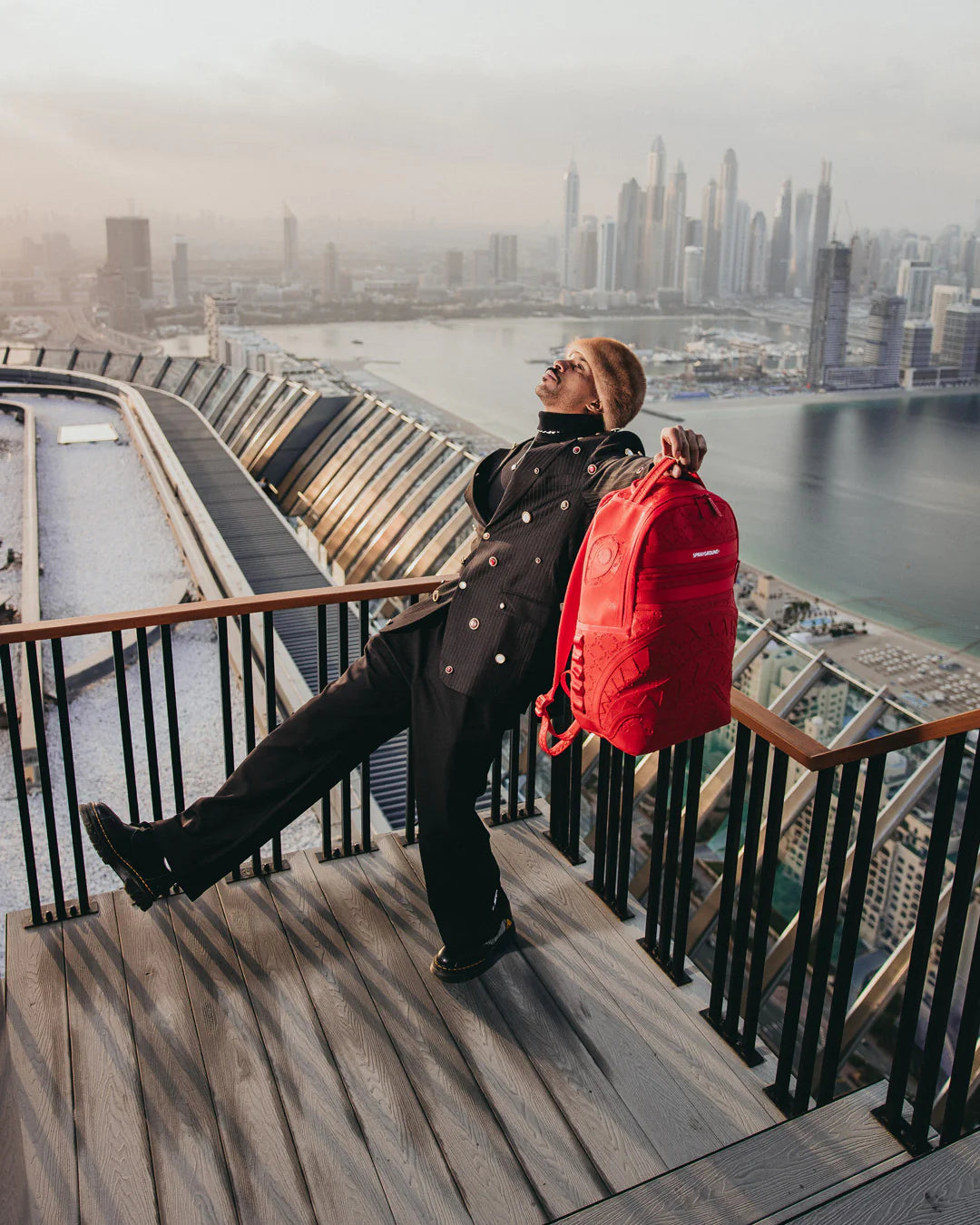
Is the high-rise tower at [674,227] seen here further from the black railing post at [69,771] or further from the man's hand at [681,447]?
the man's hand at [681,447]

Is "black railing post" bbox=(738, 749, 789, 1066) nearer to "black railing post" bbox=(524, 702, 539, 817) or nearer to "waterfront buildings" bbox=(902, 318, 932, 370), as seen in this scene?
"black railing post" bbox=(524, 702, 539, 817)

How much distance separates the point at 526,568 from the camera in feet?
5.65

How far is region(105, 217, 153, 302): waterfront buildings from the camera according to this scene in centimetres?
3550

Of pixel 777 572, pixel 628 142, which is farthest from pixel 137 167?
pixel 777 572

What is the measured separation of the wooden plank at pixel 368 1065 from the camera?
1.50 meters

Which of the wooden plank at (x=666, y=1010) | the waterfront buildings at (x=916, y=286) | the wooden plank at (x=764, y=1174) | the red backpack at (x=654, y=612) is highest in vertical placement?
the waterfront buildings at (x=916, y=286)

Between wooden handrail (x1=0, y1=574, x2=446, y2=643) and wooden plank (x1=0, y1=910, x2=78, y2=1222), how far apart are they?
25.8 inches

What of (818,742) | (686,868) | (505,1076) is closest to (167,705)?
(505,1076)

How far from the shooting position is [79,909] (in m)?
2.17

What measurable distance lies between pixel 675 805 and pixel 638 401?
2.77 feet

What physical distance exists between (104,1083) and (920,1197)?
1340mm

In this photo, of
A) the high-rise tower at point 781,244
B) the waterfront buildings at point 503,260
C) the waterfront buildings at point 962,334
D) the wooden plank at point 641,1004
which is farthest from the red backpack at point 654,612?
the high-rise tower at point 781,244

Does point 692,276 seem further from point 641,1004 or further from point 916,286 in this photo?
point 641,1004

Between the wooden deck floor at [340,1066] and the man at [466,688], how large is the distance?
0.54ft
